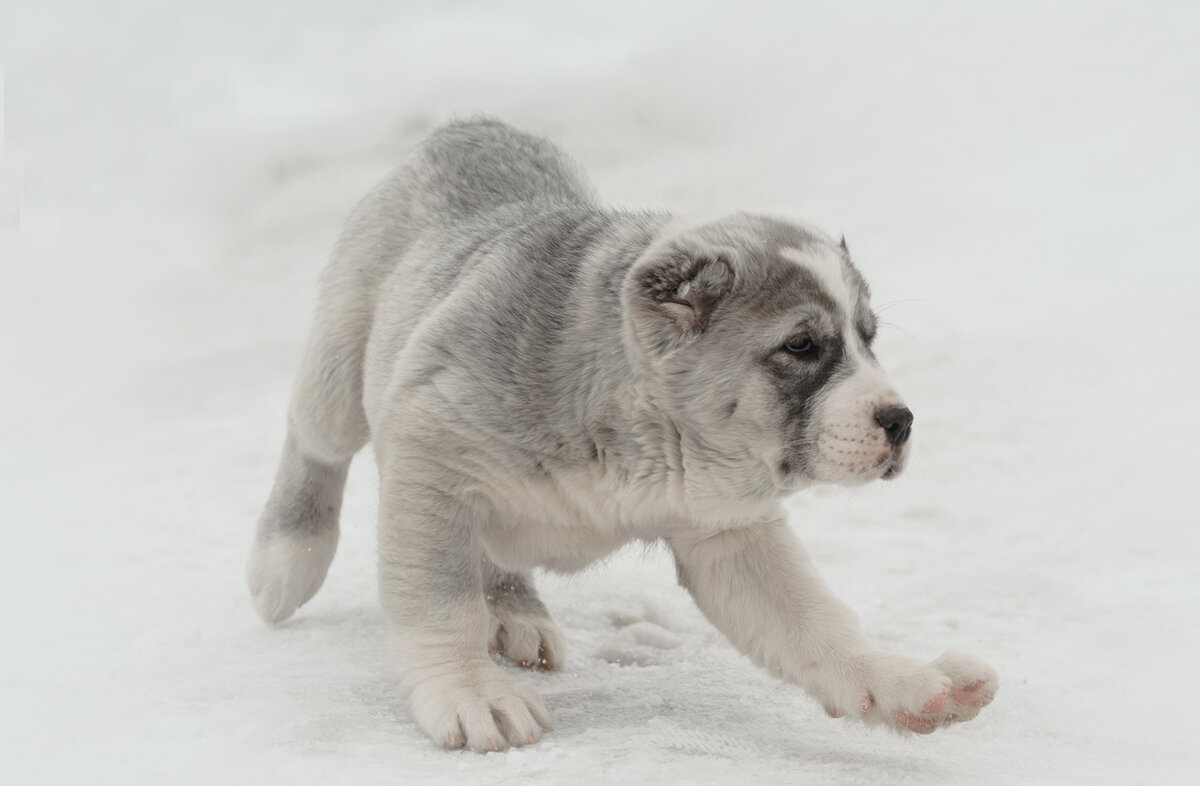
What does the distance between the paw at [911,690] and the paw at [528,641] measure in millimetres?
1374

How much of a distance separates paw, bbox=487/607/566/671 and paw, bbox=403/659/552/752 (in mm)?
932

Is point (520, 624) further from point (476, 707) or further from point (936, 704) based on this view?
point (936, 704)

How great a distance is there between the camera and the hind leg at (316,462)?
581 centimetres

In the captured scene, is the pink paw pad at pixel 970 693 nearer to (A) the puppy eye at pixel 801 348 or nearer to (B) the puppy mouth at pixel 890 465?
(B) the puppy mouth at pixel 890 465

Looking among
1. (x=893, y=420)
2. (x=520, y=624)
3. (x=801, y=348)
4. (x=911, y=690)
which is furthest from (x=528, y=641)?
(x=893, y=420)

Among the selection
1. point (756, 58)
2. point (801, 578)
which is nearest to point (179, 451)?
point (801, 578)

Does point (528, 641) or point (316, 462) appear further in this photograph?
point (316, 462)

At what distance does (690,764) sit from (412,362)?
174 centimetres

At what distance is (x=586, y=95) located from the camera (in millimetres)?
13695

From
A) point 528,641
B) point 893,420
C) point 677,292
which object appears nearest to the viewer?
point 893,420

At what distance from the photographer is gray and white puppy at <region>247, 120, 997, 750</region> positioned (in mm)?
4270

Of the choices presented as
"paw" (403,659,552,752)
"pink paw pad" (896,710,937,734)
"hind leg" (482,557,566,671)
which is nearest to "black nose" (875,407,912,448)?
"pink paw pad" (896,710,937,734)

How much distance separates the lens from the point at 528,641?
217 inches

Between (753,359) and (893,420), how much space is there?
48 centimetres
